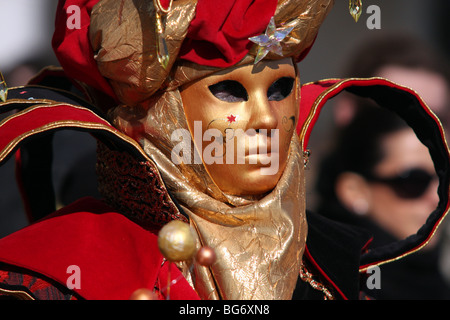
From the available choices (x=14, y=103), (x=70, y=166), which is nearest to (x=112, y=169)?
(x=14, y=103)

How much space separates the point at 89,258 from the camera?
1.51 meters

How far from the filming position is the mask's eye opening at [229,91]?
62.2 inches

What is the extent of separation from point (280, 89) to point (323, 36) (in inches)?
54.3

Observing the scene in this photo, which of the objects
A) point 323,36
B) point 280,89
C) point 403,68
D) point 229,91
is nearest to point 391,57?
point 403,68

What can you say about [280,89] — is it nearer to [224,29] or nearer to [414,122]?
[224,29]

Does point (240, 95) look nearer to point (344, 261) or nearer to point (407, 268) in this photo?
point (344, 261)

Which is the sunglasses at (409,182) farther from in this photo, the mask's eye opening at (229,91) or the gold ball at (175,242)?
the gold ball at (175,242)

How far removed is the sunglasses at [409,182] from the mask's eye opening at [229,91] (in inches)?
51.1

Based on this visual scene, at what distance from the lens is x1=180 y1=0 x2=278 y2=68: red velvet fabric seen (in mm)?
1506

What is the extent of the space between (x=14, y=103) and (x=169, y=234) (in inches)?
21.8

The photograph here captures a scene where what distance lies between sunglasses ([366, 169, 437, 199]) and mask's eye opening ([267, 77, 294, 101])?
1.17m

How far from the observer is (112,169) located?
1648 mm

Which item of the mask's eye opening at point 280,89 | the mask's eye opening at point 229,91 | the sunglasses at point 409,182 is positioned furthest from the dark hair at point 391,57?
the mask's eye opening at point 229,91

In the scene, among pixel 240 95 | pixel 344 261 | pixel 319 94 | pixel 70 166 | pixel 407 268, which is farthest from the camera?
pixel 407 268
